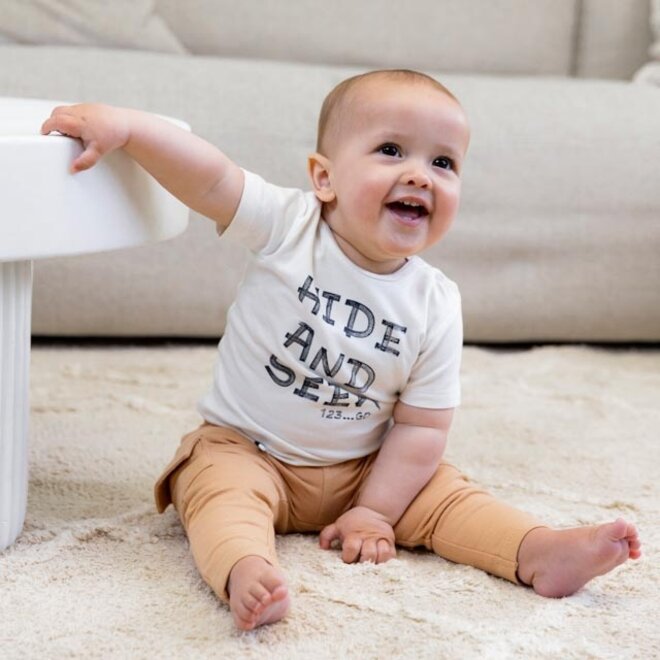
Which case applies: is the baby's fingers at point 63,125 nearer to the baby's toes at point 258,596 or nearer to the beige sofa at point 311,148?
the baby's toes at point 258,596

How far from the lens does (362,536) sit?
2.90 feet

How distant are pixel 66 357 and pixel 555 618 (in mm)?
942

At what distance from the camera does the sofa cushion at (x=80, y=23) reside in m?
1.68

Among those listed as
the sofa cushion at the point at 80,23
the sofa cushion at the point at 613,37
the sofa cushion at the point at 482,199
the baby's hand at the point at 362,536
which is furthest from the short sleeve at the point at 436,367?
the sofa cushion at the point at 613,37

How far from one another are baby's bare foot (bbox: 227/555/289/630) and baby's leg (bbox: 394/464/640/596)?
0.63 feet

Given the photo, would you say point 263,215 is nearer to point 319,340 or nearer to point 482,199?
point 319,340

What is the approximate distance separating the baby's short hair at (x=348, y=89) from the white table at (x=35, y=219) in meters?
0.15

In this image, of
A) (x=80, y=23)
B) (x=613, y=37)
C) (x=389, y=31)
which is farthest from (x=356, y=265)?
(x=613, y=37)

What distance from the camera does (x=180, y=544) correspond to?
0.90m

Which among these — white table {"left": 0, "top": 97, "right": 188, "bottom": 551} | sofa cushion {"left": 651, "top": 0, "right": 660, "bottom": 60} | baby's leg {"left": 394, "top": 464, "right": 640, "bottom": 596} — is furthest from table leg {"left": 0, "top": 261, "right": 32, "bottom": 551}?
sofa cushion {"left": 651, "top": 0, "right": 660, "bottom": 60}

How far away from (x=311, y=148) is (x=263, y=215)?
71cm

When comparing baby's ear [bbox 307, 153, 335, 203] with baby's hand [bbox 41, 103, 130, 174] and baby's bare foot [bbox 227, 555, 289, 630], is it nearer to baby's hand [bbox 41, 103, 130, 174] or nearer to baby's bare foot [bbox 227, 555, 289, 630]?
baby's hand [bbox 41, 103, 130, 174]

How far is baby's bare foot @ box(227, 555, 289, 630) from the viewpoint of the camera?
2.38 feet

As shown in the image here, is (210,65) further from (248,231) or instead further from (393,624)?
(393,624)
